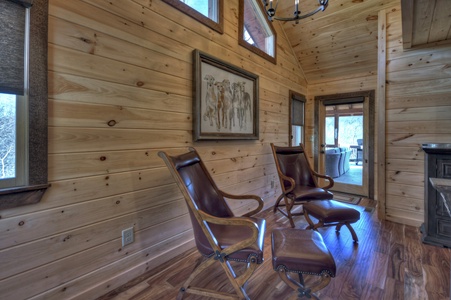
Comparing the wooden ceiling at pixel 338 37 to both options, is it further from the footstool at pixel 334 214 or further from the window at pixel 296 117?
the footstool at pixel 334 214

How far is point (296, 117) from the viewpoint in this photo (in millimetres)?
4281

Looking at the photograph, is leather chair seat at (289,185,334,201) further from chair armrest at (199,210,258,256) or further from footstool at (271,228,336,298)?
chair armrest at (199,210,258,256)

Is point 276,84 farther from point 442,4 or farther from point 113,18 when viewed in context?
point 113,18

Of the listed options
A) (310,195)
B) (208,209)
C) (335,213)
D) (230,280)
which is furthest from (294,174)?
(230,280)

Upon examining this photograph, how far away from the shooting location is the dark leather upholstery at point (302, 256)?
4.22 feet

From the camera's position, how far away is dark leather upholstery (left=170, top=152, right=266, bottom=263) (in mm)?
1426

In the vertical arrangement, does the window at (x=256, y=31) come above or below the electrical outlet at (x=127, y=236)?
above

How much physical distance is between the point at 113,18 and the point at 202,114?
1.09 m

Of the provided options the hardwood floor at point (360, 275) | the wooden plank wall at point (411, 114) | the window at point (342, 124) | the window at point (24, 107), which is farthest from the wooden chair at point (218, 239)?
the window at point (342, 124)

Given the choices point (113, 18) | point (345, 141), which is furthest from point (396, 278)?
point (345, 141)

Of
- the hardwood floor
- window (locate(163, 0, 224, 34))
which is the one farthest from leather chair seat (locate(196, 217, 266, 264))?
window (locate(163, 0, 224, 34))

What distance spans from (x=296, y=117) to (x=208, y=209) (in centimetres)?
311

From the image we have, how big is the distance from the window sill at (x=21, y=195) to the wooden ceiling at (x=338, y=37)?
3.77 meters

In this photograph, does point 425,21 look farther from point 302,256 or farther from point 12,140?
point 12,140
